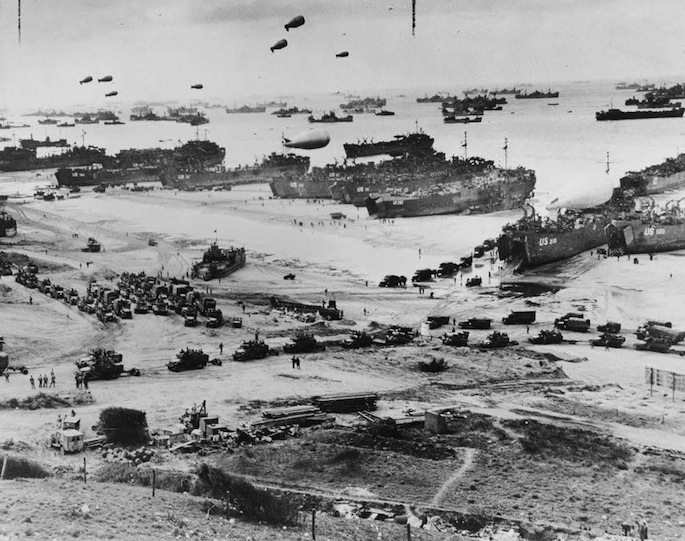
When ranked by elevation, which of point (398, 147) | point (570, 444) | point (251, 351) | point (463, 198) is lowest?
point (570, 444)

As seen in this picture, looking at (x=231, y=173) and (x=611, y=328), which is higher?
(x=231, y=173)

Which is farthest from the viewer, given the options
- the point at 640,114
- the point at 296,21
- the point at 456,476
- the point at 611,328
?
the point at 640,114

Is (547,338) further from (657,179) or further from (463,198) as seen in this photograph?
(657,179)

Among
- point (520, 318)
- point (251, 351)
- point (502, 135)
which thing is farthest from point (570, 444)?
point (502, 135)

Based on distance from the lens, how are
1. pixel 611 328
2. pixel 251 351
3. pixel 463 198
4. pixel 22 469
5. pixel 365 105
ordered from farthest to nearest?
pixel 365 105, pixel 463 198, pixel 611 328, pixel 251 351, pixel 22 469

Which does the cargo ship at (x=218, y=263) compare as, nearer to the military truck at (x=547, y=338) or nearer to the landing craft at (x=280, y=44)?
the landing craft at (x=280, y=44)

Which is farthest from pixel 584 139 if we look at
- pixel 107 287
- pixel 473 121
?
pixel 107 287

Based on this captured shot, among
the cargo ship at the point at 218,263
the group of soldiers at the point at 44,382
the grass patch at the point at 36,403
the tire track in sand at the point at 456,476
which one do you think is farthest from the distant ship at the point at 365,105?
the tire track in sand at the point at 456,476
